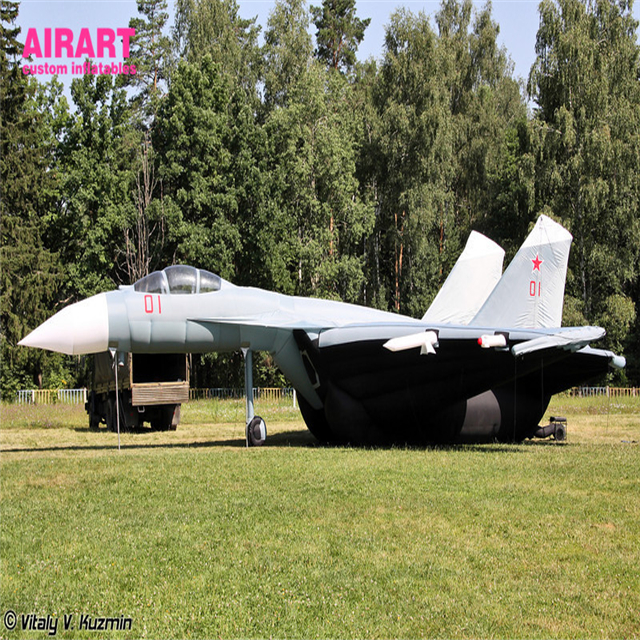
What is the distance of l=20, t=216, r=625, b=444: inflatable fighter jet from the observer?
13.2 meters

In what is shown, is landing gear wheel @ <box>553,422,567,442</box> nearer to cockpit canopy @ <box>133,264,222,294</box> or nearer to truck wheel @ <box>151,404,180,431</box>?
cockpit canopy @ <box>133,264,222,294</box>

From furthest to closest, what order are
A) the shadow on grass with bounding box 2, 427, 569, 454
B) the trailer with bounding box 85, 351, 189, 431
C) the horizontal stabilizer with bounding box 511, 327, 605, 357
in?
1. the trailer with bounding box 85, 351, 189, 431
2. the shadow on grass with bounding box 2, 427, 569, 454
3. the horizontal stabilizer with bounding box 511, 327, 605, 357

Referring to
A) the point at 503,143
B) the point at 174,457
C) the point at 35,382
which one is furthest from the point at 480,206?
the point at 174,457

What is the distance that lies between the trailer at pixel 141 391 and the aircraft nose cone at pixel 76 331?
5.80m

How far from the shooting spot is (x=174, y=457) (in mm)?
12242

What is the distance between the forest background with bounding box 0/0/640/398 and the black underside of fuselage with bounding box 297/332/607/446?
21985mm

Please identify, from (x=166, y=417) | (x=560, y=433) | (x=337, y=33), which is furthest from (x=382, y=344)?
(x=337, y=33)

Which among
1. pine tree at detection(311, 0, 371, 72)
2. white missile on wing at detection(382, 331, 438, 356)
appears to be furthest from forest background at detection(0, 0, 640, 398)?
white missile on wing at detection(382, 331, 438, 356)

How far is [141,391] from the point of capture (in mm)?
18781

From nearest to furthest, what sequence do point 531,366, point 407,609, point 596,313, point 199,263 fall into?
1. point 407,609
2. point 531,366
3. point 199,263
4. point 596,313

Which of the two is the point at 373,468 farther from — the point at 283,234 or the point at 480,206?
the point at 480,206

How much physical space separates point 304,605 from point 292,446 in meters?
9.34

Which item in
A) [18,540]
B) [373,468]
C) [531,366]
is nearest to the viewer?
[18,540]

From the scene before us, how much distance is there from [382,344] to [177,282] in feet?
12.9
